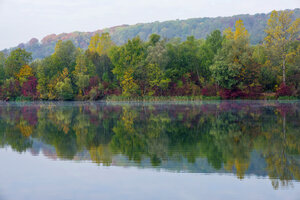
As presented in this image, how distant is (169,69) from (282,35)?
19.9 meters

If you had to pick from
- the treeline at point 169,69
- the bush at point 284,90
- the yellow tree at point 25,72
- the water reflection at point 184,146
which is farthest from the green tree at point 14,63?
the water reflection at point 184,146

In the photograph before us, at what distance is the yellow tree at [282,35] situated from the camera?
54.6m

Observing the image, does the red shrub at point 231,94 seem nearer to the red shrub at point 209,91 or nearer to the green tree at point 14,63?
the red shrub at point 209,91

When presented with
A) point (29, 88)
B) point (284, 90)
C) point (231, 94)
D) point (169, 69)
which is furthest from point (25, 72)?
point (284, 90)

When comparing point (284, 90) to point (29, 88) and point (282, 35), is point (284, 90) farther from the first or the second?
point (29, 88)

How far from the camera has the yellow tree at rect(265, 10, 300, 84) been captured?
54.6 m

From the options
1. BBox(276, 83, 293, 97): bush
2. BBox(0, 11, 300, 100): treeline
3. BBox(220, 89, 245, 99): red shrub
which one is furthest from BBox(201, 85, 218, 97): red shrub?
BBox(276, 83, 293, 97): bush

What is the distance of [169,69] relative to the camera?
64875mm

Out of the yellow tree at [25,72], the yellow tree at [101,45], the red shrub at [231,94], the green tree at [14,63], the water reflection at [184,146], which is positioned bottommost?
the red shrub at [231,94]

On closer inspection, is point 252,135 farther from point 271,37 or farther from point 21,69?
point 21,69

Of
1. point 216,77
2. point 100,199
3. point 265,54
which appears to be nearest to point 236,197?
point 100,199

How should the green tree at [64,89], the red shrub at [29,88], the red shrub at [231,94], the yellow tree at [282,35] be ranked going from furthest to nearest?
the red shrub at [29,88], the green tree at [64,89], the red shrub at [231,94], the yellow tree at [282,35]

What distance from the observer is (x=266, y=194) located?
8.32 metres

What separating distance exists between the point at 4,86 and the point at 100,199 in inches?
2834
